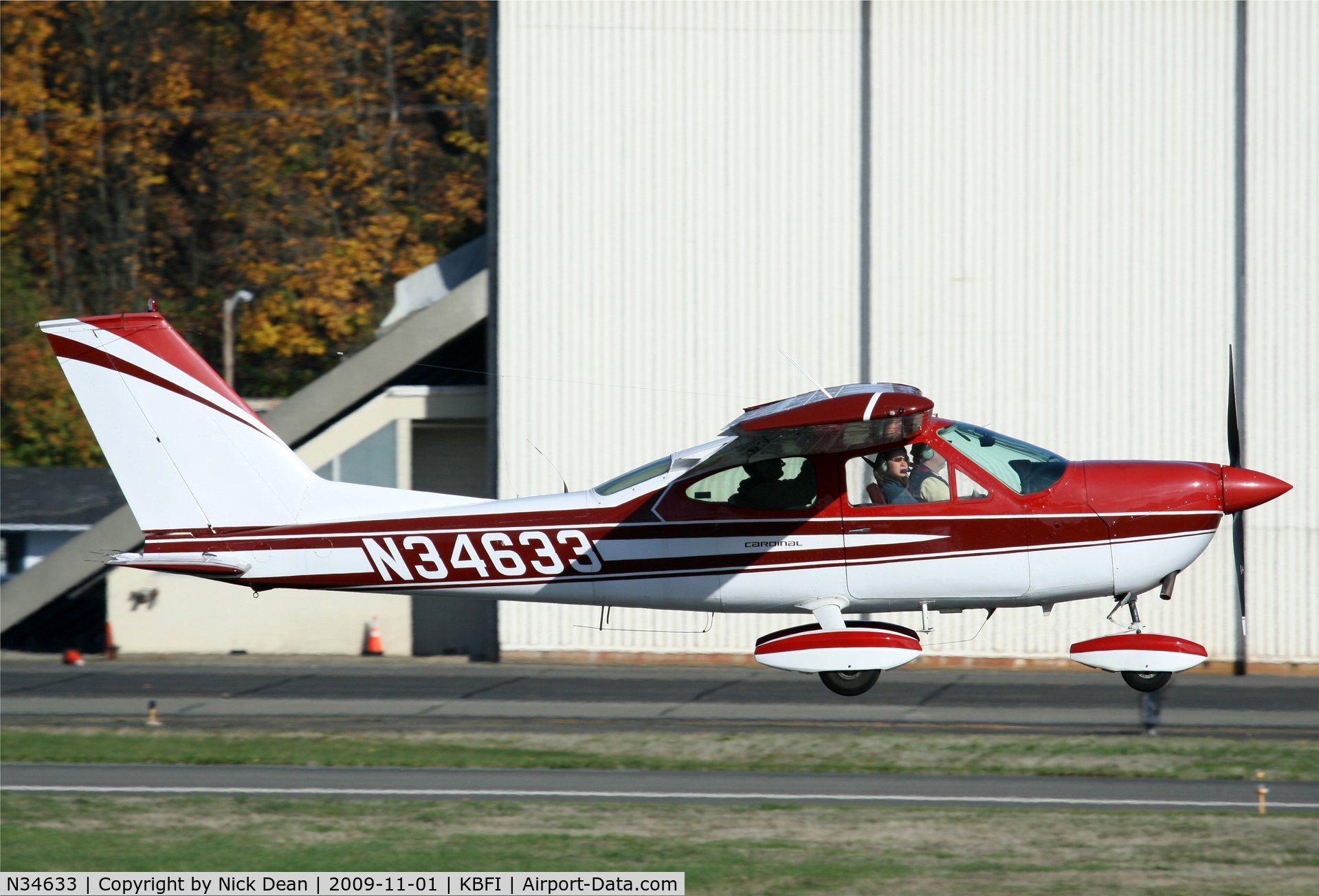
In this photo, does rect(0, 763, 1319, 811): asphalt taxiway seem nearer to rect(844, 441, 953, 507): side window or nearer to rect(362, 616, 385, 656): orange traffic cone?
rect(362, 616, 385, 656): orange traffic cone

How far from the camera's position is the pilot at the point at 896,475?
10.4 metres

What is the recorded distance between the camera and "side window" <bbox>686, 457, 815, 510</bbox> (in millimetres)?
10352

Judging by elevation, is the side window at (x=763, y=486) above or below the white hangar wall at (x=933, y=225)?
below

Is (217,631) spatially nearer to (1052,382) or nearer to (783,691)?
(783,691)

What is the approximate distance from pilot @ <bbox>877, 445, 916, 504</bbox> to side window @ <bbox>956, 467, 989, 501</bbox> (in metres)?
0.38

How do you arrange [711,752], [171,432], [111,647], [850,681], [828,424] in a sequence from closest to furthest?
[828,424] → [850,681] → [171,432] → [711,752] → [111,647]

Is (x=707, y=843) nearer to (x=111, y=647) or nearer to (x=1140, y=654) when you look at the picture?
(x=1140, y=654)

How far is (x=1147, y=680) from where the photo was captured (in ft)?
34.5

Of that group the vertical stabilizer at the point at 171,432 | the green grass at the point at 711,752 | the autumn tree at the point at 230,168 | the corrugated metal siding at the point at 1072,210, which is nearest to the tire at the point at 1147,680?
the vertical stabilizer at the point at 171,432

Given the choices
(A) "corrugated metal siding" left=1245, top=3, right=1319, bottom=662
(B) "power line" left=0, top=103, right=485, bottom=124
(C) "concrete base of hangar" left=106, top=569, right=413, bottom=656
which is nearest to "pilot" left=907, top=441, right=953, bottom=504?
(A) "corrugated metal siding" left=1245, top=3, right=1319, bottom=662

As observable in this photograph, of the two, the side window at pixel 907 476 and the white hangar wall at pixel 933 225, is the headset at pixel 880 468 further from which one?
the white hangar wall at pixel 933 225

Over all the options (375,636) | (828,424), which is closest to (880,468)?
(828,424)

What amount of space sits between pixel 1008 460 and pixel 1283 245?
68.7 ft

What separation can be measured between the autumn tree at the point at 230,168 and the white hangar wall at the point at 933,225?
1306cm
